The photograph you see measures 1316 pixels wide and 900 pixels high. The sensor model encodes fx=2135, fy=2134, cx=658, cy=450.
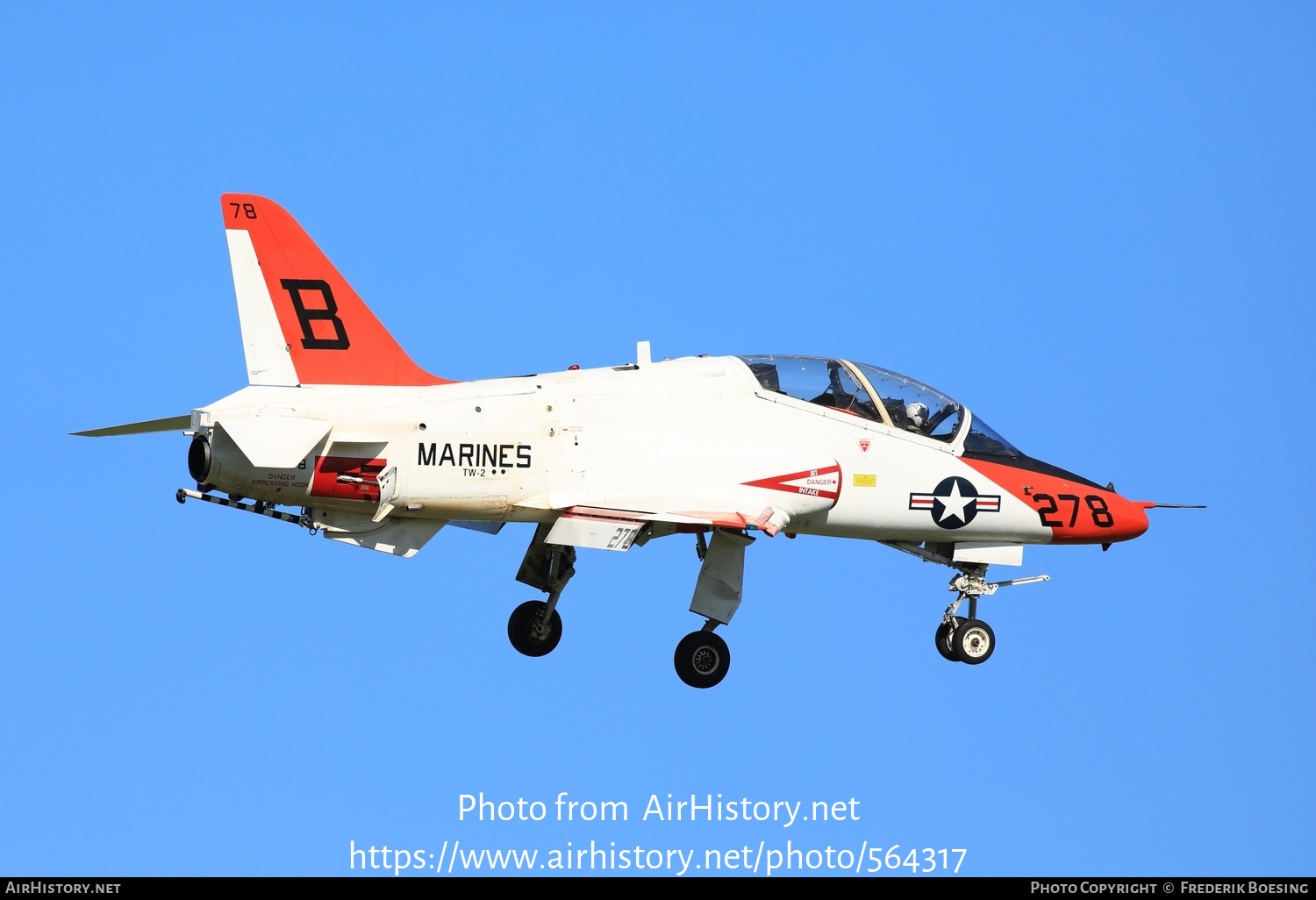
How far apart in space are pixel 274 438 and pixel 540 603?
5348mm

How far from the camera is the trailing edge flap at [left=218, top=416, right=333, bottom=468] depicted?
Answer: 2291cm

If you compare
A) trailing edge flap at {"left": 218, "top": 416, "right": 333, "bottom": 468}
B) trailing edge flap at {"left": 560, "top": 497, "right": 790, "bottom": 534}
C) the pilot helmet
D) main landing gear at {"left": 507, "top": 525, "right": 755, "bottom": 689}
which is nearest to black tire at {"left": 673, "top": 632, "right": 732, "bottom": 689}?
main landing gear at {"left": 507, "top": 525, "right": 755, "bottom": 689}

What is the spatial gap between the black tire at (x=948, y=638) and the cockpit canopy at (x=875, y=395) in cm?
222

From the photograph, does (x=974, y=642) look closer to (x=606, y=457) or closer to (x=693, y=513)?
(x=693, y=513)

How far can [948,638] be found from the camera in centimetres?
2725

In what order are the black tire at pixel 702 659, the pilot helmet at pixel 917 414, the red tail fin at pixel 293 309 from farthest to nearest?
1. the pilot helmet at pixel 917 414
2. the black tire at pixel 702 659
3. the red tail fin at pixel 293 309

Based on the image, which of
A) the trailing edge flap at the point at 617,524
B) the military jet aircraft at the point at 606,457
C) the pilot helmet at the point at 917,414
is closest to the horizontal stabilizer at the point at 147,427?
the military jet aircraft at the point at 606,457

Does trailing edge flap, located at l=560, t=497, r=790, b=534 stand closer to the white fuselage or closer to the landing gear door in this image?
the white fuselage

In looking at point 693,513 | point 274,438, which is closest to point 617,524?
Answer: point 693,513

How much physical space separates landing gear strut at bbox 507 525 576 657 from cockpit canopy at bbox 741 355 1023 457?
139 inches

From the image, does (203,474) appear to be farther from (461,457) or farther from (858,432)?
(858,432)

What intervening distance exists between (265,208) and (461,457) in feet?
11.7

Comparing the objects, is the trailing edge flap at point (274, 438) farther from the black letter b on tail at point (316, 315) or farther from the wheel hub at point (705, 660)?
the wheel hub at point (705, 660)

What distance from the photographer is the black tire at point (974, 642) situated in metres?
27.1
